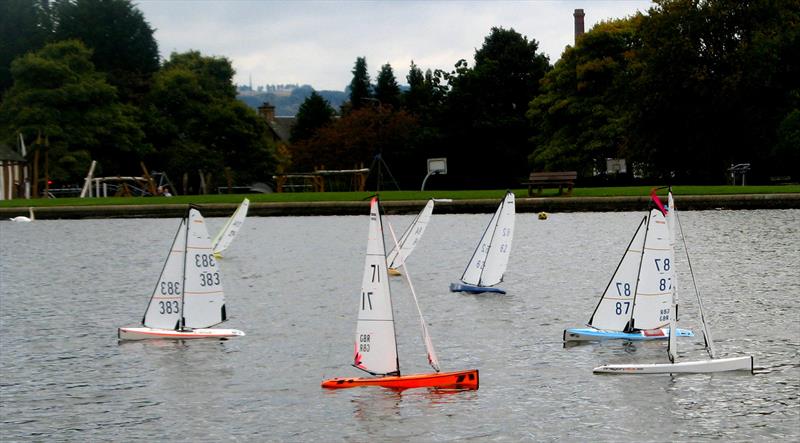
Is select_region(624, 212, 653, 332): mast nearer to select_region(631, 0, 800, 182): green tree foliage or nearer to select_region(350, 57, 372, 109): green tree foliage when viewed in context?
select_region(631, 0, 800, 182): green tree foliage

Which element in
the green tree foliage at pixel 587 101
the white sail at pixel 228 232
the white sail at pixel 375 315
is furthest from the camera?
the green tree foliage at pixel 587 101

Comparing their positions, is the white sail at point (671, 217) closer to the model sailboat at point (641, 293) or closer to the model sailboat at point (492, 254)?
the model sailboat at point (641, 293)

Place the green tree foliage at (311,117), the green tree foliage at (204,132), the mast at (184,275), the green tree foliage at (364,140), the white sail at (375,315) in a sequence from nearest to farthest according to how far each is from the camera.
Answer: the white sail at (375,315) → the mast at (184,275) → the green tree foliage at (204,132) → the green tree foliage at (364,140) → the green tree foliage at (311,117)

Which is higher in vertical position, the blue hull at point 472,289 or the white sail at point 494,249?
the white sail at point 494,249

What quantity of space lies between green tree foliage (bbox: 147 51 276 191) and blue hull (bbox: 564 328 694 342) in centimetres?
7875

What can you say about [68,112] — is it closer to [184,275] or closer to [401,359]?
[184,275]

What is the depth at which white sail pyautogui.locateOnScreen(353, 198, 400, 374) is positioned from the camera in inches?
665

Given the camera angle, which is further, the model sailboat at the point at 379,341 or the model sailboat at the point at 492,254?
the model sailboat at the point at 492,254

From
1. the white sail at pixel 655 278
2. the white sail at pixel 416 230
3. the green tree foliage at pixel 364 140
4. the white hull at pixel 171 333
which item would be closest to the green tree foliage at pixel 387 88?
the green tree foliage at pixel 364 140

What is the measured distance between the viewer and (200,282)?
76.0ft

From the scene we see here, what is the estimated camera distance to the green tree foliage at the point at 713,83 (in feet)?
245

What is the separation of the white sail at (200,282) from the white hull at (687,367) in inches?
316

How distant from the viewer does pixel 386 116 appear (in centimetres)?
11362

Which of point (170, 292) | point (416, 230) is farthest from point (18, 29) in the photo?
point (170, 292)
